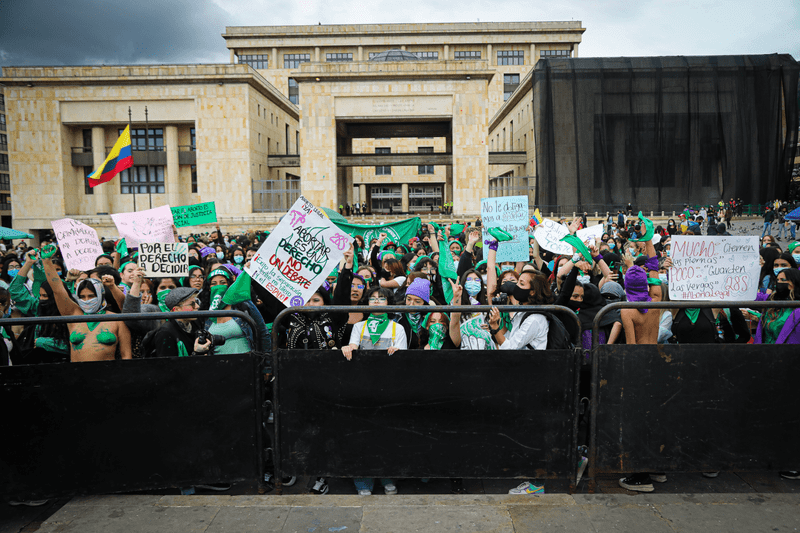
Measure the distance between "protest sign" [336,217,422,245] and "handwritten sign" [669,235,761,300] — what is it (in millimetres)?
9000

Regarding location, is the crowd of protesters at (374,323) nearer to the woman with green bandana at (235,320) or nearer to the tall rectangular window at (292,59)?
the woman with green bandana at (235,320)

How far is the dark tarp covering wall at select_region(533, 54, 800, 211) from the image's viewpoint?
48.6 meters

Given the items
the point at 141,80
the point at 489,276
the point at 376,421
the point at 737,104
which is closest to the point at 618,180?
the point at 737,104

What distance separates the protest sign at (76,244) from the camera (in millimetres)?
7441

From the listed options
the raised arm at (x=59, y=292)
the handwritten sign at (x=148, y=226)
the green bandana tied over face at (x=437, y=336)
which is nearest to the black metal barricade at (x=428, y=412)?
the green bandana tied over face at (x=437, y=336)

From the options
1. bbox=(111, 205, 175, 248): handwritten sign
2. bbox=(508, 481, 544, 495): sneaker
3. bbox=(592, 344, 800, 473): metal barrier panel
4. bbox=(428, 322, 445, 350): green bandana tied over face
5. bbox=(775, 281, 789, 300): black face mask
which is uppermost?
bbox=(111, 205, 175, 248): handwritten sign

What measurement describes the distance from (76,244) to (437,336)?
5.52 meters

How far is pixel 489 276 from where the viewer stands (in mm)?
6488

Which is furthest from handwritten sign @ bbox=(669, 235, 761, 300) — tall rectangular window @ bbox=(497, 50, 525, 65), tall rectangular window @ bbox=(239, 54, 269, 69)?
tall rectangular window @ bbox=(239, 54, 269, 69)

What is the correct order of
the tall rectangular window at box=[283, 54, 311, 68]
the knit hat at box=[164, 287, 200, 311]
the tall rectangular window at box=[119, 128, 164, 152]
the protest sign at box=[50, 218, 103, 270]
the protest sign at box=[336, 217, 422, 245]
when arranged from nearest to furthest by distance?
the knit hat at box=[164, 287, 200, 311] → the protest sign at box=[50, 218, 103, 270] → the protest sign at box=[336, 217, 422, 245] → the tall rectangular window at box=[119, 128, 164, 152] → the tall rectangular window at box=[283, 54, 311, 68]

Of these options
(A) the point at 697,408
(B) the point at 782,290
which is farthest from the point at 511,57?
(A) the point at 697,408

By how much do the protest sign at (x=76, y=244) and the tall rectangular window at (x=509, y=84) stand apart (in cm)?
7660

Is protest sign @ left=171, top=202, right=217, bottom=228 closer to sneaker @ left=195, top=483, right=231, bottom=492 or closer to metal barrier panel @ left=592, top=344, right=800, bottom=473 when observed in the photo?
sneaker @ left=195, top=483, right=231, bottom=492

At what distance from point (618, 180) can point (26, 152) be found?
169 ft
